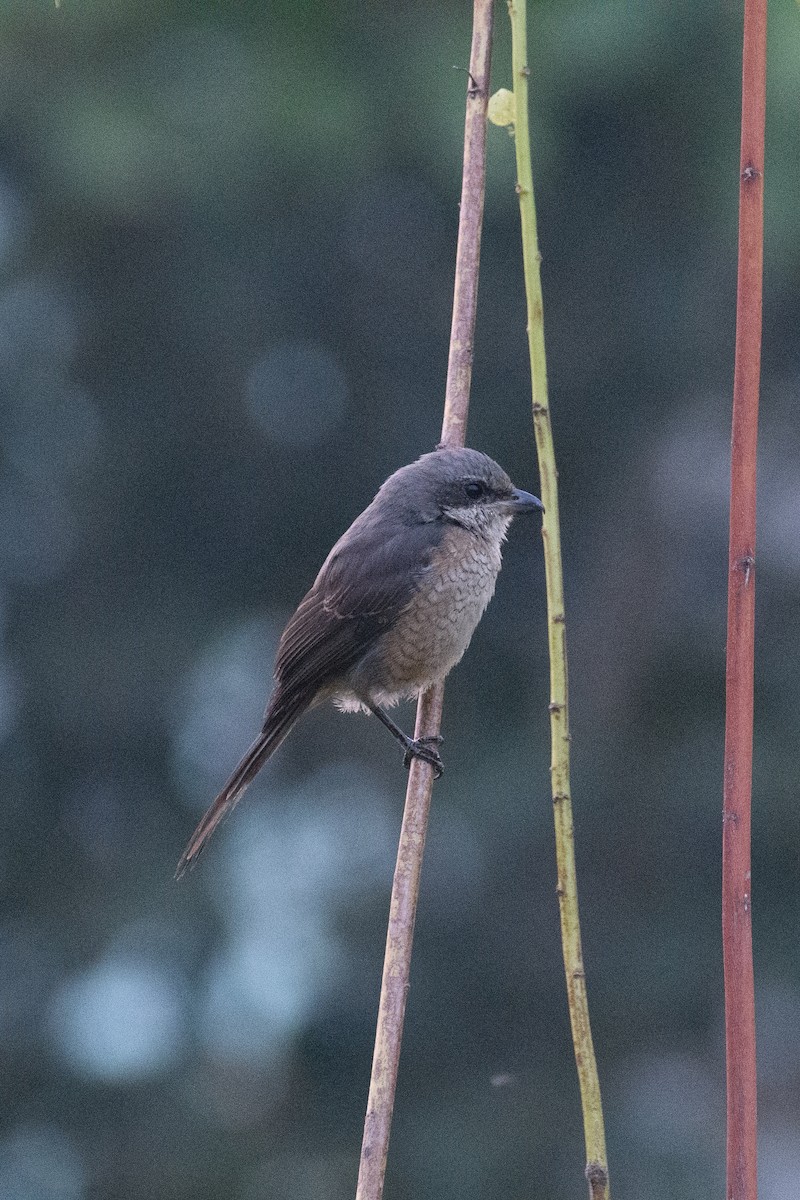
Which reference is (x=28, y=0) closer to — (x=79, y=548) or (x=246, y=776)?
(x=79, y=548)

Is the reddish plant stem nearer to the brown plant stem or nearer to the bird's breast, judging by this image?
the brown plant stem

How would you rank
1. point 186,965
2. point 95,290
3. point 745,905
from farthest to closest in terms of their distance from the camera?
point 95,290 < point 186,965 < point 745,905

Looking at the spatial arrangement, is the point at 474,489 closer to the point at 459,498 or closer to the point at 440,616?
the point at 459,498

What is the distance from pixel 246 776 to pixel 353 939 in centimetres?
369

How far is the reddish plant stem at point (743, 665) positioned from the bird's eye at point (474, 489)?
95.3 inches

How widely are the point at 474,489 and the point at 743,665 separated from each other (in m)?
2.51

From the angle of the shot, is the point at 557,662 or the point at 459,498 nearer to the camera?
the point at 557,662

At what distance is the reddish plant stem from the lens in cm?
128

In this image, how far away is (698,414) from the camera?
302 inches

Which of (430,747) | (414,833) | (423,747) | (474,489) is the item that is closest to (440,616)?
(474,489)

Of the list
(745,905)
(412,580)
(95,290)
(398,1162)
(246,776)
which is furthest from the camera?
(95,290)

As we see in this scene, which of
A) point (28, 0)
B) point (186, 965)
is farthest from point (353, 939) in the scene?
point (28, 0)

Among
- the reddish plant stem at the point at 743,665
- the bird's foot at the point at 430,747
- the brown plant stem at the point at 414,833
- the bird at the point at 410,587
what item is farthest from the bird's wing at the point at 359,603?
the reddish plant stem at the point at 743,665

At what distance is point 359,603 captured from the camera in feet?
12.7
